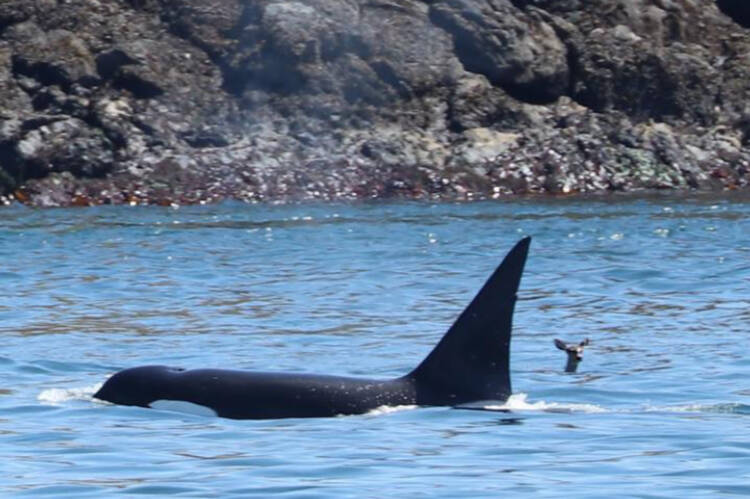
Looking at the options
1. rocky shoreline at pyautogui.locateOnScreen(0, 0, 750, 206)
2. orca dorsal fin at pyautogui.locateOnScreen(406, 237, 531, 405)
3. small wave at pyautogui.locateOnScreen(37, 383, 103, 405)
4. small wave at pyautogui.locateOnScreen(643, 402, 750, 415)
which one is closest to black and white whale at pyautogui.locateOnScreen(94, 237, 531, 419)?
orca dorsal fin at pyautogui.locateOnScreen(406, 237, 531, 405)

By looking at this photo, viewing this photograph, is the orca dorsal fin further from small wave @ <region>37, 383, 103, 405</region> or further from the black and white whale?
small wave @ <region>37, 383, 103, 405</region>

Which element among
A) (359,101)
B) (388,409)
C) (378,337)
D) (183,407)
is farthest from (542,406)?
(359,101)

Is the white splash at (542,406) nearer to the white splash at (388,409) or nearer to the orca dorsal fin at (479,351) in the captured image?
the orca dorsal fin at (479,351)

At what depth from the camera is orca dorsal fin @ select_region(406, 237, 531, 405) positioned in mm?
11016

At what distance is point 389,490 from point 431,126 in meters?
24.2

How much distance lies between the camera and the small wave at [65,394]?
12.4 meters

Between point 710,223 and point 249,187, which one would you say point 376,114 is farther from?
point 710,223

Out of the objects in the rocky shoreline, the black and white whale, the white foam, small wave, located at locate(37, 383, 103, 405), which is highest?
the rocky shoreline

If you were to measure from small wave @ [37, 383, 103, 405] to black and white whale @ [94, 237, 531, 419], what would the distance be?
80cm

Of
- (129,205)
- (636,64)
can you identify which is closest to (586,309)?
(129,205)

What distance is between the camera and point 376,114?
33.6 meters

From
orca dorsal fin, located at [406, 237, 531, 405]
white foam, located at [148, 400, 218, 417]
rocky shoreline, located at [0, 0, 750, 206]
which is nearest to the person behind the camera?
orca dorsal fin, located at [406, 237, 531, 405]

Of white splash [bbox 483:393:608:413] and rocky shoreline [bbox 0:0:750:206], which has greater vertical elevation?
rocky shoreline [bbox 0:0:750:206]

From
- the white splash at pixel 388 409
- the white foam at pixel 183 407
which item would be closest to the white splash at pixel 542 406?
the white splash at pixel 388 409
